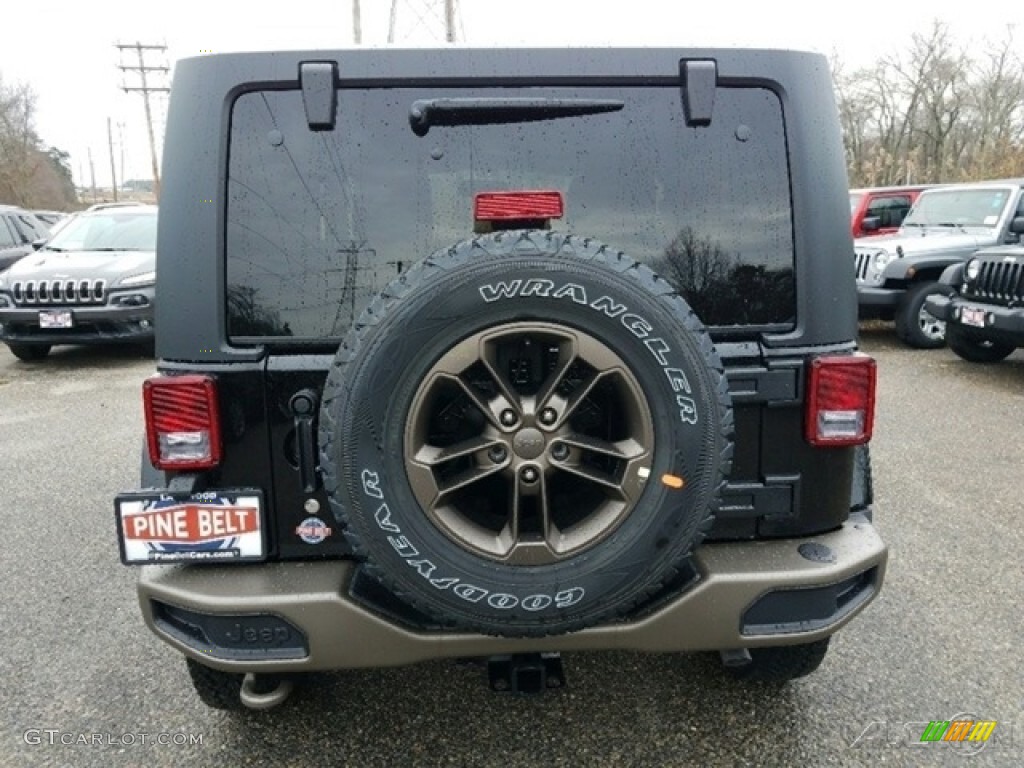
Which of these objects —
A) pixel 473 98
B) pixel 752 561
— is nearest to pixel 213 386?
pixel 473 98

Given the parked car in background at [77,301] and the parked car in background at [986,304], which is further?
the parked car in background at [77,301]

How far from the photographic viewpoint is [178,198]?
6.25 ft

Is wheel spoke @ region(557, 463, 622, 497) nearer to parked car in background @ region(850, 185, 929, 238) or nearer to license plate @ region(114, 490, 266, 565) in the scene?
license plate @ region(114, 490, 266, 565)

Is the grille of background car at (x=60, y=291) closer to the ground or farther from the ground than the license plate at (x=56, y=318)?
farther from the ground

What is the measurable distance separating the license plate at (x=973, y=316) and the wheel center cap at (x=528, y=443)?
22.6ft

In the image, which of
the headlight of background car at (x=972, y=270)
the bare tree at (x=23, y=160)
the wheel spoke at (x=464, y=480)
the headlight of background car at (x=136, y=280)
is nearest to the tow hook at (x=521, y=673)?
the wheel spoke at (x=464, y=480)

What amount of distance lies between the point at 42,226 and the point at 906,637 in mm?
14084

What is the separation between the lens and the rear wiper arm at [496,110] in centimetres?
189

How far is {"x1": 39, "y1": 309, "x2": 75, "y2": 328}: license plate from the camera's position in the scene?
26.4 feet

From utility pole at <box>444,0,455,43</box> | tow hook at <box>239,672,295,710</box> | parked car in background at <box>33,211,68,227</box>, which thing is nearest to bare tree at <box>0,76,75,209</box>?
parked car in background at <box>33,211,68,227</box>

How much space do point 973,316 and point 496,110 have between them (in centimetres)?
683

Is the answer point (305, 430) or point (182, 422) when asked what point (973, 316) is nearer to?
point (305, 430)

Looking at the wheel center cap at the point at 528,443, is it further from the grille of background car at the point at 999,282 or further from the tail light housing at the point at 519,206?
the grille of background car at the point at 999,282

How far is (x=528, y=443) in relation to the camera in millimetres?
1706
